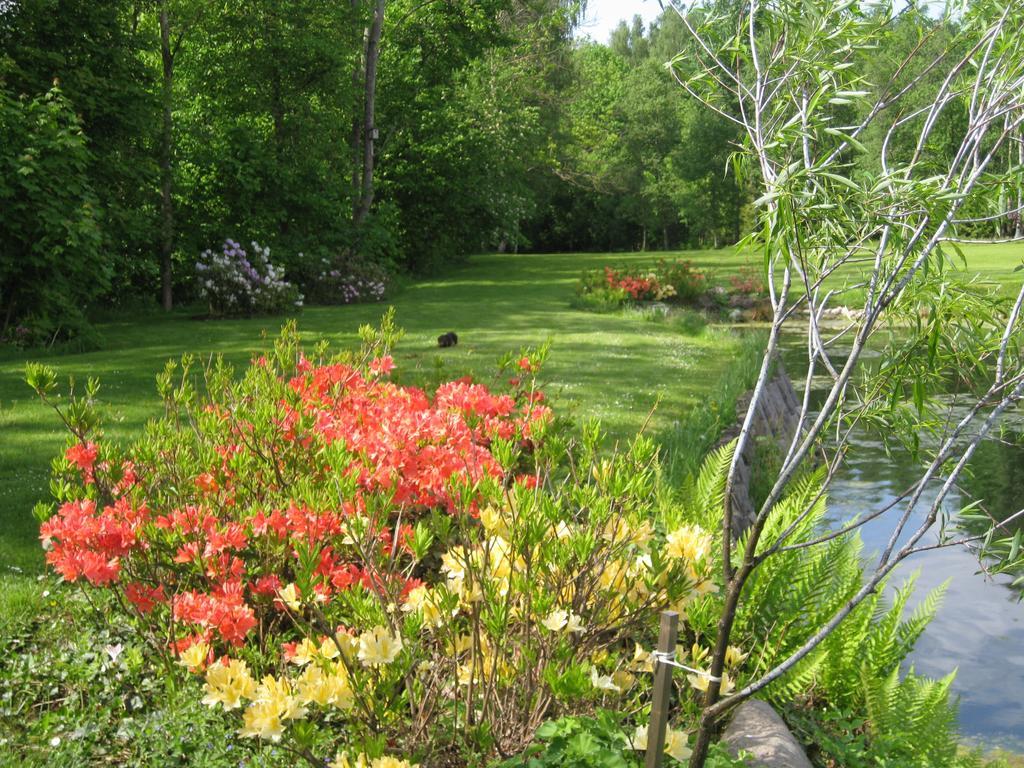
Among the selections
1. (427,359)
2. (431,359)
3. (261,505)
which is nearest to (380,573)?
(261,505)

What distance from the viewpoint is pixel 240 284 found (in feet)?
47.7

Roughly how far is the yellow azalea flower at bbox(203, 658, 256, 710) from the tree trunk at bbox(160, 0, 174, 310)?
1252 cm

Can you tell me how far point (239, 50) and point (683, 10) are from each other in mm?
14881

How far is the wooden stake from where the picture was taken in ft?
7.43

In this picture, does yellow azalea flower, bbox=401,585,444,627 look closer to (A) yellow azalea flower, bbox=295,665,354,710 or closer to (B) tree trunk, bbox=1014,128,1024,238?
(A) yellow azalea flower, bbox=295,665,354,710

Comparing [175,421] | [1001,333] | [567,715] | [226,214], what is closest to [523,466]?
[175,421]

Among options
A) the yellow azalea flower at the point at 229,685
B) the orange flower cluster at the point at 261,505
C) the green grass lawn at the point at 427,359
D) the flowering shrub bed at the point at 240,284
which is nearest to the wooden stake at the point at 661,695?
the orange flower cluster at the point at 261,505

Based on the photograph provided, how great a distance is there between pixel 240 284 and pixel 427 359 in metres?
5.47

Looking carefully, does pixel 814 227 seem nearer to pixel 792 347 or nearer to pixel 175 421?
pixel 175 421

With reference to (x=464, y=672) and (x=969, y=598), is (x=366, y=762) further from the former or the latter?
(x=969, y=598)

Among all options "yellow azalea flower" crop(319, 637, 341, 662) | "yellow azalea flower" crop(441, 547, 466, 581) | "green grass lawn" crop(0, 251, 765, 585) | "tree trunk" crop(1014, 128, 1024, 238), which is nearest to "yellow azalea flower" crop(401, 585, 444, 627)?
"yellow azalea flower" crop(441, 547, 466, 581)

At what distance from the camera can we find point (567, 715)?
8.90 ft

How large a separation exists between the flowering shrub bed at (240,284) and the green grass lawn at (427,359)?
50 centimetres

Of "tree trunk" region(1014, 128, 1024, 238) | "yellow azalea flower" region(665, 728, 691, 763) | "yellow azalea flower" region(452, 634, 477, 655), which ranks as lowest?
"yellow azalea flower" region(665, 728, 691, 763)
